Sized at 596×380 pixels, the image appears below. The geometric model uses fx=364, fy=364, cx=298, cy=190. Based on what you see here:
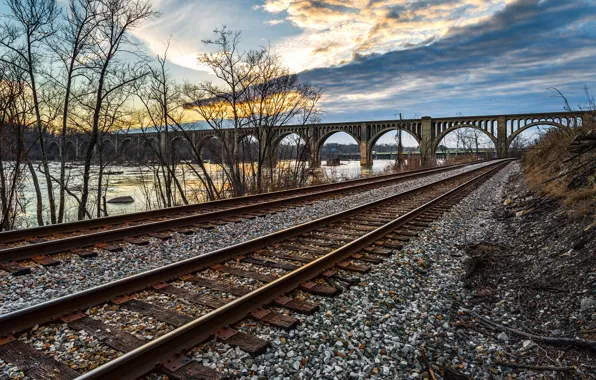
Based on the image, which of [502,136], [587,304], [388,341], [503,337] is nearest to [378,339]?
[388,341]

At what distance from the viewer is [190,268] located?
4.44 metres

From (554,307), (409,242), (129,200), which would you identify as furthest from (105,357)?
(129,200)

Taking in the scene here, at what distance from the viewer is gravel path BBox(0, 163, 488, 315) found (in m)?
3.80

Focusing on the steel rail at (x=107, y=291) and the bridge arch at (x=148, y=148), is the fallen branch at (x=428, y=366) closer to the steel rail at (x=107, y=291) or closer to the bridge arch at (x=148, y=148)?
the steel rail at (x=107, y=291)

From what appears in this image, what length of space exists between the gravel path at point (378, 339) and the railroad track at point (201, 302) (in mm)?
148

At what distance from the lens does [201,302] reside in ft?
11.7

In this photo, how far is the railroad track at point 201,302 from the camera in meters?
2.56

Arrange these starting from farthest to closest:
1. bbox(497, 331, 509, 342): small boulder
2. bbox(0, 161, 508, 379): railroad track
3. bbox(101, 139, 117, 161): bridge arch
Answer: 1. bbox(101, 139, 117, 161): bridge arch
2. bbox(497, 331, 509, 342): small boulder
3. bbox(0, 161, 508, 379): railroad track

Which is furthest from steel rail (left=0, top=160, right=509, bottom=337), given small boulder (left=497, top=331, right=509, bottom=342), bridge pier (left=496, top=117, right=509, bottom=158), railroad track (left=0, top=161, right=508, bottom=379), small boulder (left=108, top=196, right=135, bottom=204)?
bridge pier (left=496, top=117, right=509, bottom=158)

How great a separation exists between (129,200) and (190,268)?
60.5 feet

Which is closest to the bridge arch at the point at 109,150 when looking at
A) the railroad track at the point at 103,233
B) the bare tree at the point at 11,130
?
the bare tree at the point at 11,130

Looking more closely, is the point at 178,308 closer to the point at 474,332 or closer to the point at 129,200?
the point at 474,332

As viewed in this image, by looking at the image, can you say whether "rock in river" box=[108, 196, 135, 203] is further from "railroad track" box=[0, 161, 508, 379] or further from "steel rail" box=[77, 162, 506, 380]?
"steel rail" box=[77, 162, 506, 380]

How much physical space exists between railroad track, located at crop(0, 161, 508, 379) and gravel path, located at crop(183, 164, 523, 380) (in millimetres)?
148
